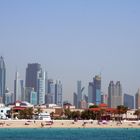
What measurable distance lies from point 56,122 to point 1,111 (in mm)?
38928
